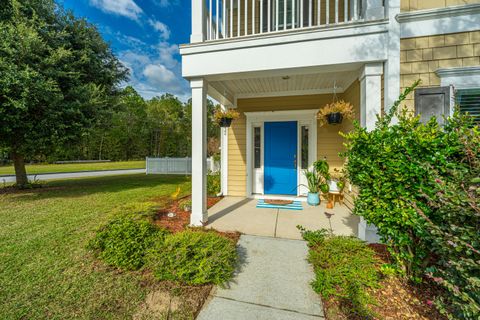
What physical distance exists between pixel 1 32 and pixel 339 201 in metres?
9.21

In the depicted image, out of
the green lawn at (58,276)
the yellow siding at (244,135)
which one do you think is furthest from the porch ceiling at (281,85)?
the green lawn at (58,276)

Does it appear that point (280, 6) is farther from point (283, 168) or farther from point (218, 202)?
point (218, 202)

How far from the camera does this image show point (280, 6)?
215 inches

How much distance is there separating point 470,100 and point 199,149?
158 inches

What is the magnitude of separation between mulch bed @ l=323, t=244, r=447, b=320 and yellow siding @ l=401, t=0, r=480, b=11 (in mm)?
3566

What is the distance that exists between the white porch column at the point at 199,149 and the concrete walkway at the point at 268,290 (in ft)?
3.68

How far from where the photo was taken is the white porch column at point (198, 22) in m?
3.45

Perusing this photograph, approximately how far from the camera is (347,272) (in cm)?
220

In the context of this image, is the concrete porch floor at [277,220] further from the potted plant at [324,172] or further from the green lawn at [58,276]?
the green lawn at [58,276]

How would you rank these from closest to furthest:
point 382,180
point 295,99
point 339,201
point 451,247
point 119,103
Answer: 1. point 451,247
2. point 382,180
3. point 339,201
4. point 295,99
5. point 119,103

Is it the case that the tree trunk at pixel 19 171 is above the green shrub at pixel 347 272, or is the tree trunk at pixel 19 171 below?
above

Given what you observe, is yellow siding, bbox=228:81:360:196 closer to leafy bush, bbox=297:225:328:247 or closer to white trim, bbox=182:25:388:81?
white trim, bbox=182:25:388:81

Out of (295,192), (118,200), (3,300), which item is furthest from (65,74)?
(295,192)

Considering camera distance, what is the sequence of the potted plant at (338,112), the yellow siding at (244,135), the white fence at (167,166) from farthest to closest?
the white fence at (167,166)
the yellow siding at (244,135)
the potted plant at (338,112)
